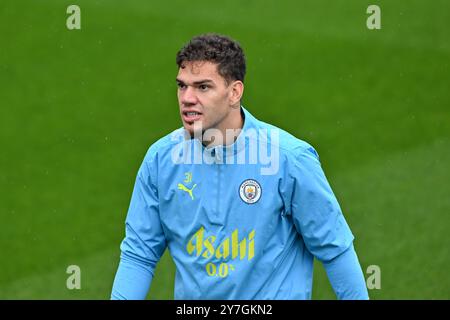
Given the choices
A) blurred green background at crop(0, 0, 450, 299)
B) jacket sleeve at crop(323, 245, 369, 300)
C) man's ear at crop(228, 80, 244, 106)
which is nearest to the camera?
jacket sleeve at crop(323, 245, 369, 300)

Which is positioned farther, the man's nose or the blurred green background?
the blurred green background

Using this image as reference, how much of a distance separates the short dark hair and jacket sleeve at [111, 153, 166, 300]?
483mm

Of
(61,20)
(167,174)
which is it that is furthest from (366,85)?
(167,174)

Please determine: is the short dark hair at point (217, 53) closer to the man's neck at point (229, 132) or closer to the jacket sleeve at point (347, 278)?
the man's neck at point (229, 132)

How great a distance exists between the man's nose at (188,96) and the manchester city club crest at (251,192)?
1.32ft

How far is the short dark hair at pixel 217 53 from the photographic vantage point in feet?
14.9

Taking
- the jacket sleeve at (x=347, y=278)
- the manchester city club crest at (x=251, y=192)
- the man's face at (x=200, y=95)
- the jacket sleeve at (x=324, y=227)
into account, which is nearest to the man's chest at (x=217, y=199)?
the manchester city club crest at (x=251, y=192)

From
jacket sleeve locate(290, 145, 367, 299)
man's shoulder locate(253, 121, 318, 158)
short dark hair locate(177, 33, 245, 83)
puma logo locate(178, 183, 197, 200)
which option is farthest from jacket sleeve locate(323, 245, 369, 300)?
short dark hair locate(177, 33, 245, 83)

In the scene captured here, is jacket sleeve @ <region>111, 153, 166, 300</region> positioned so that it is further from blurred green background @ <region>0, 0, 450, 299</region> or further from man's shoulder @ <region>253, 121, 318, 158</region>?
blurred green background @ <region>0, 0, 450, 299</region>

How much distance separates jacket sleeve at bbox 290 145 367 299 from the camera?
177 inches

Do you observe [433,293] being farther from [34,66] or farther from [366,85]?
[34,66]

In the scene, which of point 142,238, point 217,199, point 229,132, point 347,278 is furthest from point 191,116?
point 347,278

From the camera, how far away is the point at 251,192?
4.57 metres

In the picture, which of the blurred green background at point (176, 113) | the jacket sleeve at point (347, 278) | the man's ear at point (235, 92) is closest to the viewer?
the jacket sleeve at point (347, 278)
